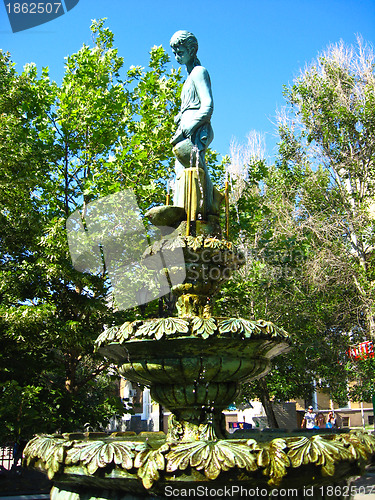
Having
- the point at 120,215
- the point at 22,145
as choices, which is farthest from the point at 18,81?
the point at 120,215

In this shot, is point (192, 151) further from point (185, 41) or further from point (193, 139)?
point (185, 41)

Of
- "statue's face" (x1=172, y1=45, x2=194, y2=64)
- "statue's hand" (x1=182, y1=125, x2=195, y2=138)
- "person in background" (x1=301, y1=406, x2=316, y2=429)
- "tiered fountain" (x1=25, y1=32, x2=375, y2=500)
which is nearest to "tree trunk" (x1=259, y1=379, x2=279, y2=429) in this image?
"person in background" (x1=301, y1=406, x2=316, y2=429)

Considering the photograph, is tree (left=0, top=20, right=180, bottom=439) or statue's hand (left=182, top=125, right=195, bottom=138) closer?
statue's hand (left=182, top=125, right=195, bottom=138)

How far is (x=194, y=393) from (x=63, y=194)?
32.3 ft

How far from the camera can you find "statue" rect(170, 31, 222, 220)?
6.22 meters

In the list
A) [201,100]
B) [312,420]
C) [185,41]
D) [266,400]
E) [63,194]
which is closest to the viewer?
[201,100]

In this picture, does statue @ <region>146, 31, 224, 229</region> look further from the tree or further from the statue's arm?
the tree

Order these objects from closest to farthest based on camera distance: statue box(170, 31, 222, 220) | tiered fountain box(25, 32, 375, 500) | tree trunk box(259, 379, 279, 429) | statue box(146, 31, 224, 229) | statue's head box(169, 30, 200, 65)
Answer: tiered fountain box(25, 32, 375, 500) < statue box(146, 31, 224, 229) < statue box(170, 31, 222, 220) < statue's head box(169, 30, 200, 65) < tree trunk box(259, 379, 279, 429)

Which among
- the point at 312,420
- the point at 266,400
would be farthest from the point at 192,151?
the point at 312,420

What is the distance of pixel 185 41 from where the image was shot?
22.9 feet

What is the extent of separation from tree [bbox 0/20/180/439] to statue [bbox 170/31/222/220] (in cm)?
441

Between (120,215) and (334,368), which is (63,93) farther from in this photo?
(334,368)

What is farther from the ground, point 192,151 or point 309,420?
point 192,151

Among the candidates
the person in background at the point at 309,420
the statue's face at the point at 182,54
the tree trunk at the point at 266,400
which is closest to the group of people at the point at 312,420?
the person in background at the point at 309,420
